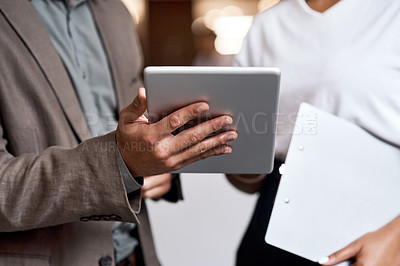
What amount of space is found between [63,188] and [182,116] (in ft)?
0.97

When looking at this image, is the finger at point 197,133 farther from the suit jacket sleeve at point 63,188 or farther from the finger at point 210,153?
Result: the suit jacket sleeve at point 63,188

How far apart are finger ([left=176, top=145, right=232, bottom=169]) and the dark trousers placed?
30 centimetres

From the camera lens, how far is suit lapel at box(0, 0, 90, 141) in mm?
884

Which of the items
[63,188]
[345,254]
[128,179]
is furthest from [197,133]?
[345,254]

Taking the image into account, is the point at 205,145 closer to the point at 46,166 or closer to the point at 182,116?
the point at 182,116

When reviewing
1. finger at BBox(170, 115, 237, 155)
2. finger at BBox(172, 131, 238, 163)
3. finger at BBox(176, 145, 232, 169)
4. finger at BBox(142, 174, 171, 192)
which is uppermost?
finger at BBox(170, 115, 237, 155)

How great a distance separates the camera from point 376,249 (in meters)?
0.78

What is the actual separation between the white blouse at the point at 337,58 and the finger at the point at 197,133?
1.08ft

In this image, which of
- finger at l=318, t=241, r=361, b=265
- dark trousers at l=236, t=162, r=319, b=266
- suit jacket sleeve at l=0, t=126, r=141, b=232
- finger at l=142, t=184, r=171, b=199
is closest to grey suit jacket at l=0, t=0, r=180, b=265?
suit jacket sleeve at l=0, t=126, r=141, b=232

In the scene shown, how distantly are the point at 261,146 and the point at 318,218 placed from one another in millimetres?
217

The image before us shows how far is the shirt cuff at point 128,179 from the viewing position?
0.75 m

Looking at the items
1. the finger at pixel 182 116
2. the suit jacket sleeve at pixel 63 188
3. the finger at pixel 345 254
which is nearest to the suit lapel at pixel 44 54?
the suit jacket sleeve at pixel 63 188

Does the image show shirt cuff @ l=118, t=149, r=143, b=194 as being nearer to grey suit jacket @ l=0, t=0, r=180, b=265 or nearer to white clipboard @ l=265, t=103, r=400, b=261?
grey suit jacket @ l=0, t=0, r=180, b=265

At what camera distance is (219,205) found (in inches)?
61.6
